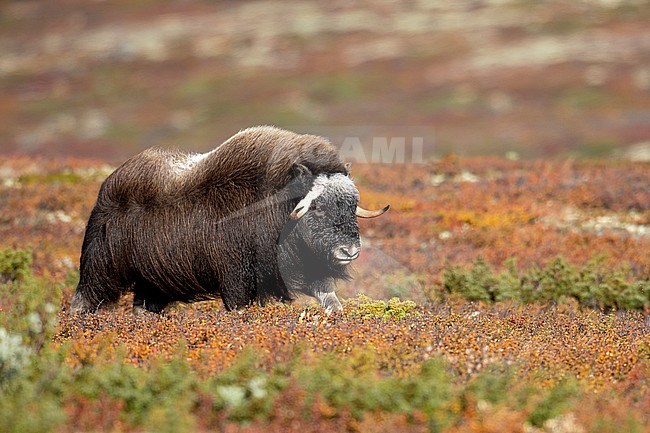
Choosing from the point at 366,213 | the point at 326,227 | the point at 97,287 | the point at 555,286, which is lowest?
the point at 555,286

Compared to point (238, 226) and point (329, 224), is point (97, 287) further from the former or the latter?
point (329, 224)

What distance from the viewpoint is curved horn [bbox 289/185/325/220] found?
7.06 meters

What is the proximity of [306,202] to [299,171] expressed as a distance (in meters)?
0.28

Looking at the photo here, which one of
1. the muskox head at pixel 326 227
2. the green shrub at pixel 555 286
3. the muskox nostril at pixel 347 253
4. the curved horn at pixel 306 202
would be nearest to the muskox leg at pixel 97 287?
the muskox head at pixel 326 227

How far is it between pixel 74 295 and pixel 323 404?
15.1ft

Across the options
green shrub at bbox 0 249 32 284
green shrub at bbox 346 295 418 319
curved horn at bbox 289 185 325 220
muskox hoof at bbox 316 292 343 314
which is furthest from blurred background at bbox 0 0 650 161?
curved horn at bbox 289 185 325 220

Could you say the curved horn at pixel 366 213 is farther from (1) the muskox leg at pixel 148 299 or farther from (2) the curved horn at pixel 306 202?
(1) the muskox leg at pixel 148 299

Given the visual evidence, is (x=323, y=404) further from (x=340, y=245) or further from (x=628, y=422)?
(x=340, y=245)

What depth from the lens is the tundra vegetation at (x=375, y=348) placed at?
14.4ft

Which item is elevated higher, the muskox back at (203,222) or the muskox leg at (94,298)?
the muskox back at (203,222)

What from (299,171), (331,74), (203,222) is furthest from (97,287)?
(331,74)

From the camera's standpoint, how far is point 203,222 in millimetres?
7492

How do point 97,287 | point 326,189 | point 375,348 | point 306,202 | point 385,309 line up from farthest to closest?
point 97,287 < point 385,309 < point 326,189 < point 306,202 < point 375,348

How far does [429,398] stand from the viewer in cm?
446
